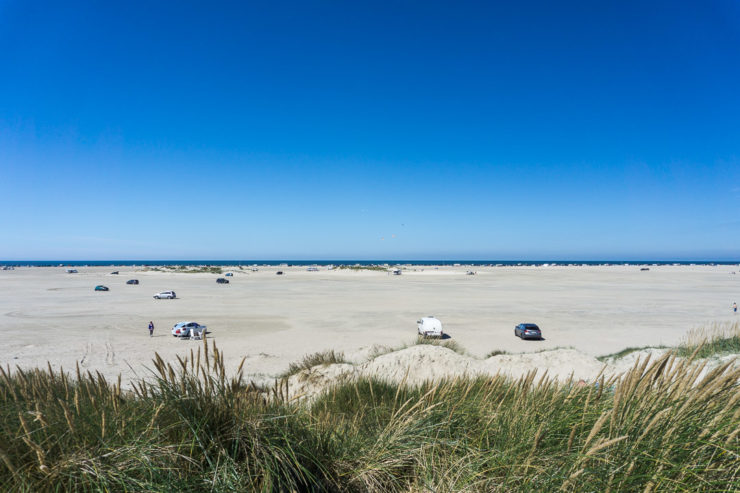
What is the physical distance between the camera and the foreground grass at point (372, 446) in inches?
82.0

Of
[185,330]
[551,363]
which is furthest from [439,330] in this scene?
[185,330]

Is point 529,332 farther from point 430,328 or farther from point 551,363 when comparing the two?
point 551,363

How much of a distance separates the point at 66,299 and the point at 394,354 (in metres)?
51.2

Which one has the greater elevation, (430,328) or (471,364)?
(471,364)

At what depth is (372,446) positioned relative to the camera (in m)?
3.09

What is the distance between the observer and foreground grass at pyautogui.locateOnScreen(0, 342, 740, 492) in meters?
2.08

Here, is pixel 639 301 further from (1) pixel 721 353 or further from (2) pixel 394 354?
(2) pixel 394 354

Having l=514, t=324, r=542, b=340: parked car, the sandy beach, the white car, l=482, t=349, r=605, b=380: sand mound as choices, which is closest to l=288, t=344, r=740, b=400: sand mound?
l=482, t=349, r=605, b=380: sand mound

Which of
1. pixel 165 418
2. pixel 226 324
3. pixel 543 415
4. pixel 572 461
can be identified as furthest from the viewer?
pixel 226 324

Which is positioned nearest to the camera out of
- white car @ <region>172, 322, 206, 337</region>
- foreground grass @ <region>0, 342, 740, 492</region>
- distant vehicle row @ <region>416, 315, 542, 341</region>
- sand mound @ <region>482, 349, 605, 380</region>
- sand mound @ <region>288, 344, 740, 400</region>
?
foreground grass @ <region>0, 342, 740, 492</region>

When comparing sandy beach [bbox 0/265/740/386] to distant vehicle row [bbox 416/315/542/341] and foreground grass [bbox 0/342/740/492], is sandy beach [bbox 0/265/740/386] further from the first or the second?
foreground grass [bbox 0/342/740/492]

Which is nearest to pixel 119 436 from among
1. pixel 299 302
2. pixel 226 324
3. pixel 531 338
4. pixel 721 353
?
pixel 721 353

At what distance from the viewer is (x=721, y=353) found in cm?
1242

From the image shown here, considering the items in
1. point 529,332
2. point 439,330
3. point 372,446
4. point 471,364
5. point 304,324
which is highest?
point 372,446
